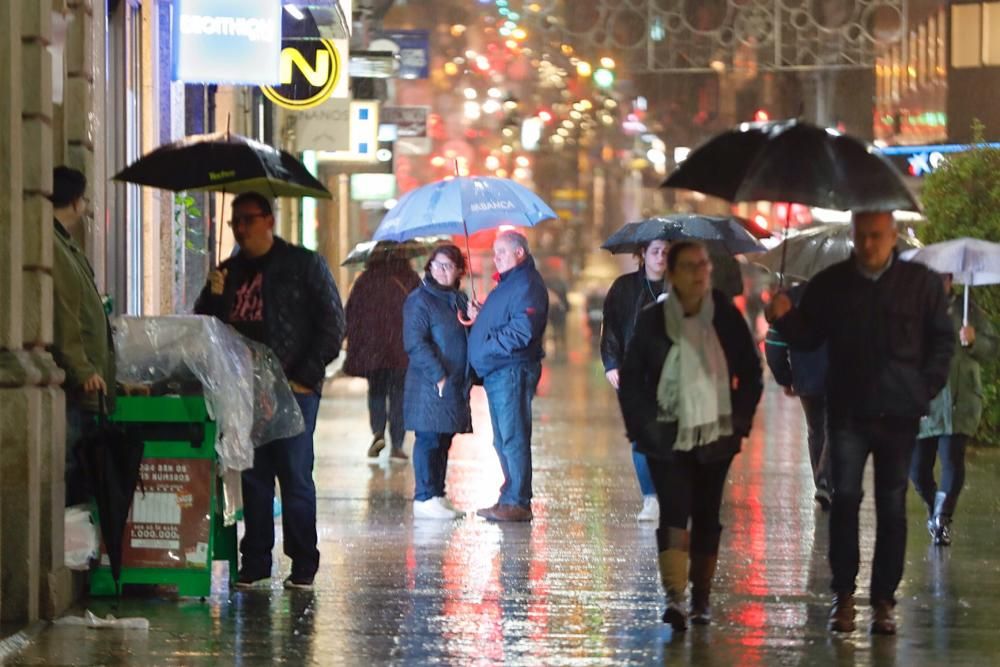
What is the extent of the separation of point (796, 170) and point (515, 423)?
4.53 metres

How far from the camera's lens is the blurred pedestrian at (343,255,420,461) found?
16.4m

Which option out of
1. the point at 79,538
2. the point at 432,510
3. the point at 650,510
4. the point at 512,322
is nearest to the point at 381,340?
the point at 432,510

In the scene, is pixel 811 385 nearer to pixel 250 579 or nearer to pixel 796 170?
pixel 796 170

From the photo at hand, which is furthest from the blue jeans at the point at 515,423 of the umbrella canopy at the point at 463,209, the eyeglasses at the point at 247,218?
the eyeglasses at the point at 247,218

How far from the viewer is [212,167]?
30.4 ft

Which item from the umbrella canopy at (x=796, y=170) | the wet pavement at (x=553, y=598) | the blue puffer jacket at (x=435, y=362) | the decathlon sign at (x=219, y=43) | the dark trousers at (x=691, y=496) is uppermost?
the decathlon sign at (x=219, y=43)

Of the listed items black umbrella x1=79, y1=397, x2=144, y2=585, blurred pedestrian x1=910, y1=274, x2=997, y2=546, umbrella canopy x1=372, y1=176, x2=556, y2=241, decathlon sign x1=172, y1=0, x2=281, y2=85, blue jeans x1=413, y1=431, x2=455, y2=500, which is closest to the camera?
black umbrella x1=79, y1=397, x2=144, y2=585

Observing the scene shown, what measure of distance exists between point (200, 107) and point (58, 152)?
10.2 metres

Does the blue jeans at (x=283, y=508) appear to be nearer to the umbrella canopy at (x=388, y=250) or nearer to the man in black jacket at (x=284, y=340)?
the man in black jacket at (x=284, y=340)

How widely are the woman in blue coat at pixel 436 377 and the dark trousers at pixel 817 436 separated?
2.37 meters

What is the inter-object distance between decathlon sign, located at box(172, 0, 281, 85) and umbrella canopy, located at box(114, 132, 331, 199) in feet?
18.2

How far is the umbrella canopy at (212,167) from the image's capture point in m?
9.19

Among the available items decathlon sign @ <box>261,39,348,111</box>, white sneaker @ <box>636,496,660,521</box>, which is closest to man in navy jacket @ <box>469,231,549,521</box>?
white sneaker @ <box>636,496,660,521</box>

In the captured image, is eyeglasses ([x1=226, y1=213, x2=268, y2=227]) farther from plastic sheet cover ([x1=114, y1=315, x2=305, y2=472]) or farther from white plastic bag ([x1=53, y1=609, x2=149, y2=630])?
white plastic bag ([x1=53, y1=609, x2=149, y2=630])
